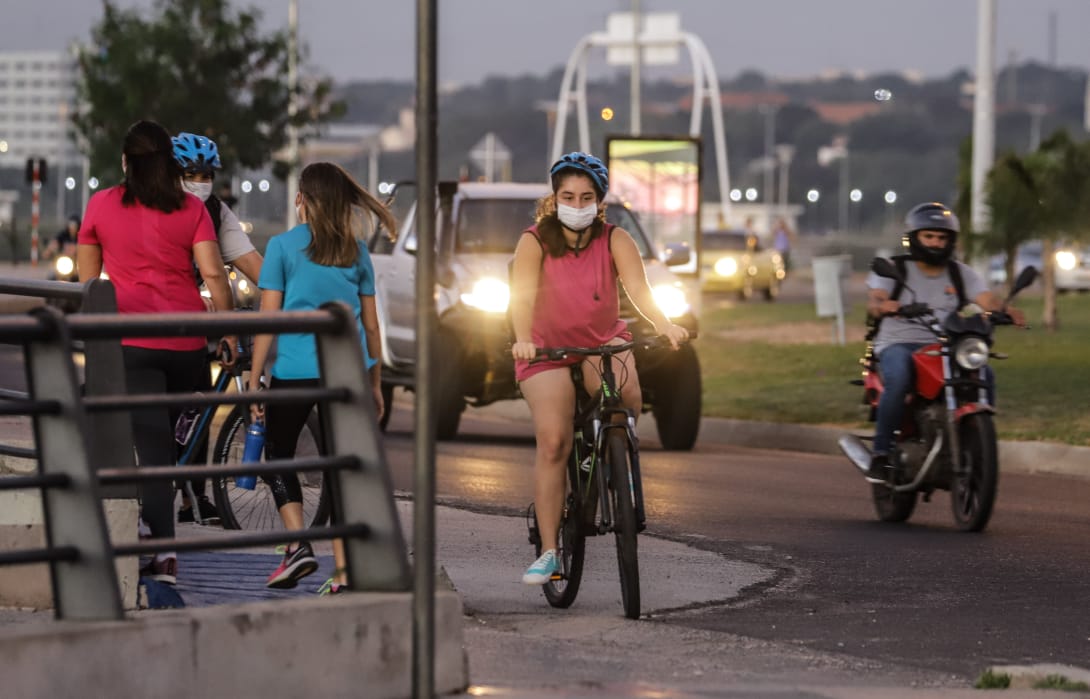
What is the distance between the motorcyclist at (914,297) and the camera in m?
12.4

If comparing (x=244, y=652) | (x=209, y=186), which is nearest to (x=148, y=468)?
(x=244, y=652)

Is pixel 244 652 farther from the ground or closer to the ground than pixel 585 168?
closer to the ground

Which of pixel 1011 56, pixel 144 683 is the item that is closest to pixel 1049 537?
pixel 144 683

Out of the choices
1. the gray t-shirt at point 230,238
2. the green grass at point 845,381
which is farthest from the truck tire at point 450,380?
the gray t-shirt at point 230,238

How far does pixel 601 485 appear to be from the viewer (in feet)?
28.6

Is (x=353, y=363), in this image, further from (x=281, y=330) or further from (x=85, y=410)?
(x=85, y=410)

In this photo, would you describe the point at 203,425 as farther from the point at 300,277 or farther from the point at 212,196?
the point at 300,277

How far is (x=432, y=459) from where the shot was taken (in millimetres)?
5379

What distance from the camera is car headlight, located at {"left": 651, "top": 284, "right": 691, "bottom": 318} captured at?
55.7ft

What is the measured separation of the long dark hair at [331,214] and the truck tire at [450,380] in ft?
25.9

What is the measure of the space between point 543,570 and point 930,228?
4230 millimetres

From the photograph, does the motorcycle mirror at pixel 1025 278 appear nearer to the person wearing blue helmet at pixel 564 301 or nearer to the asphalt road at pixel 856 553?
the asphalt road at pixel 856 553

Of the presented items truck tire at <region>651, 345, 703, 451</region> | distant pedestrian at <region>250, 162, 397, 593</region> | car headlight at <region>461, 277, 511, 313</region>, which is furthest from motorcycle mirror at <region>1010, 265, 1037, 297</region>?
car headlight at <region>461, 277, 511, 313</region>

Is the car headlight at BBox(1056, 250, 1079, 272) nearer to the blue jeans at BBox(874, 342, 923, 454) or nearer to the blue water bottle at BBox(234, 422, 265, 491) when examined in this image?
the blue jeans at BBox(874, 342, 923, 454)
